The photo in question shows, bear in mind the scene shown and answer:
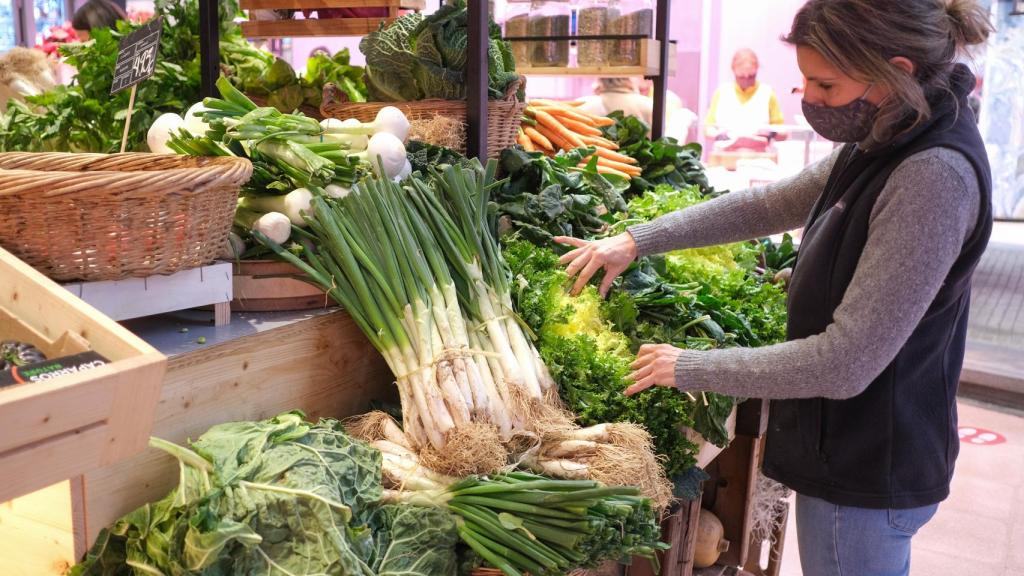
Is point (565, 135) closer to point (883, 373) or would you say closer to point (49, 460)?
point (883, 373)

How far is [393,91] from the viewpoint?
10.1ft

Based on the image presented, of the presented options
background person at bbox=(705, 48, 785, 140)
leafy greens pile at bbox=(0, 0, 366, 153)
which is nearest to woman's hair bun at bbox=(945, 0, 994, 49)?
leafy greens pile at bbox=(0, 0, 366, 153)

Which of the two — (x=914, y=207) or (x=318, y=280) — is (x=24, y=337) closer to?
(x=318, y=280)

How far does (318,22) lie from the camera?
11.7 ft

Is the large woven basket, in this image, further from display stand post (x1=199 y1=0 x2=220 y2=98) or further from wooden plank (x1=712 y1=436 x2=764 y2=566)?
wooden plank (x1=712 y1=436 x2=764 y2=566)

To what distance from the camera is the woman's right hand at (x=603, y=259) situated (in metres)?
2.40

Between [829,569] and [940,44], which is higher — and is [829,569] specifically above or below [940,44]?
below

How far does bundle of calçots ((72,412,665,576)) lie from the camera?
1.61m

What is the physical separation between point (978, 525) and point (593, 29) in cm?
300

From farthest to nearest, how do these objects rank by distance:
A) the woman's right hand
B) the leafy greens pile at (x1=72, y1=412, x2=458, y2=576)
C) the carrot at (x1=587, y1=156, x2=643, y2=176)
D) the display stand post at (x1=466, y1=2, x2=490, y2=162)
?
the carrot at (x1=587, y1=156, x2=643, y2=176) → the display stand post at (x1=466, y1=2, x2=490, y2=162) → the woman's right hand → the leafy greens pile at (x1=72, y1=412, x2=458, y2=576)

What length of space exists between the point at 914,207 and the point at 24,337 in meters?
1.55

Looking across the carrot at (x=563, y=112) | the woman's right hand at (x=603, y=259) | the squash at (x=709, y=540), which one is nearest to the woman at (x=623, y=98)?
the carrot at (x=563, y=112)

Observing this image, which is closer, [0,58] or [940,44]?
[940,44]

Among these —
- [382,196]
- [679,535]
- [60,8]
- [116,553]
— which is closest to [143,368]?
[116,553]
